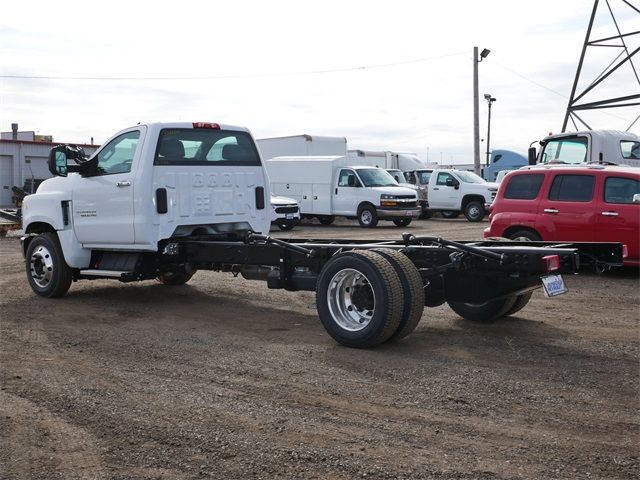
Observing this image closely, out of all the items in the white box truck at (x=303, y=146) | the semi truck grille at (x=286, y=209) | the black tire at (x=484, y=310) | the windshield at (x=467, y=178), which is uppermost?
the white box truck at (x=303, y=146)

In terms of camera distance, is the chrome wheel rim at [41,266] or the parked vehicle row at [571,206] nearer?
the chrome wheel rim at [41,266]

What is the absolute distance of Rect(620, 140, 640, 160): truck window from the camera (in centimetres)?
1862

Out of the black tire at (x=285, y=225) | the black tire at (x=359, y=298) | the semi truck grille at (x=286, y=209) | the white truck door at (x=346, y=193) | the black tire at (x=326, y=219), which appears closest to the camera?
the black tire at (x=359, y=298)

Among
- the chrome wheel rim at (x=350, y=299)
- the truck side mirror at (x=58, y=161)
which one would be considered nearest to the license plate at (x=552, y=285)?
the chrome wheel rim at (x=350, y=299)

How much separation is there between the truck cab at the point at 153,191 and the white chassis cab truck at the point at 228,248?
14 mm

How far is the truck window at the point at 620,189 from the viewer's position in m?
12.1

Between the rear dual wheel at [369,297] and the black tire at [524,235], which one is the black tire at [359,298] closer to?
the rear dual wheel at [369,297]

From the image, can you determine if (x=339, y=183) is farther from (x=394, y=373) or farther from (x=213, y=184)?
(x=394, y=373)

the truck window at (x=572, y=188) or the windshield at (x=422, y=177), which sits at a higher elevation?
the windshield at (x=422, y=177)

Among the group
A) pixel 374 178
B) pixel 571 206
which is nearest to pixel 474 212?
pixel 374 178

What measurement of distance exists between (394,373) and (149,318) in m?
3.74

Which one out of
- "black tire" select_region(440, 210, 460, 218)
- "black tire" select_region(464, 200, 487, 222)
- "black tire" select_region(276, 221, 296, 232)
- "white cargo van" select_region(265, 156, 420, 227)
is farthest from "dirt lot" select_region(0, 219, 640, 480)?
"black tire" select_region(440, 210, 460, 218)

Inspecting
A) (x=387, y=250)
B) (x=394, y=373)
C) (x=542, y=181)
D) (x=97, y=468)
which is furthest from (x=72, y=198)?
(x=542, y=181)

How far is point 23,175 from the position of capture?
152ft
